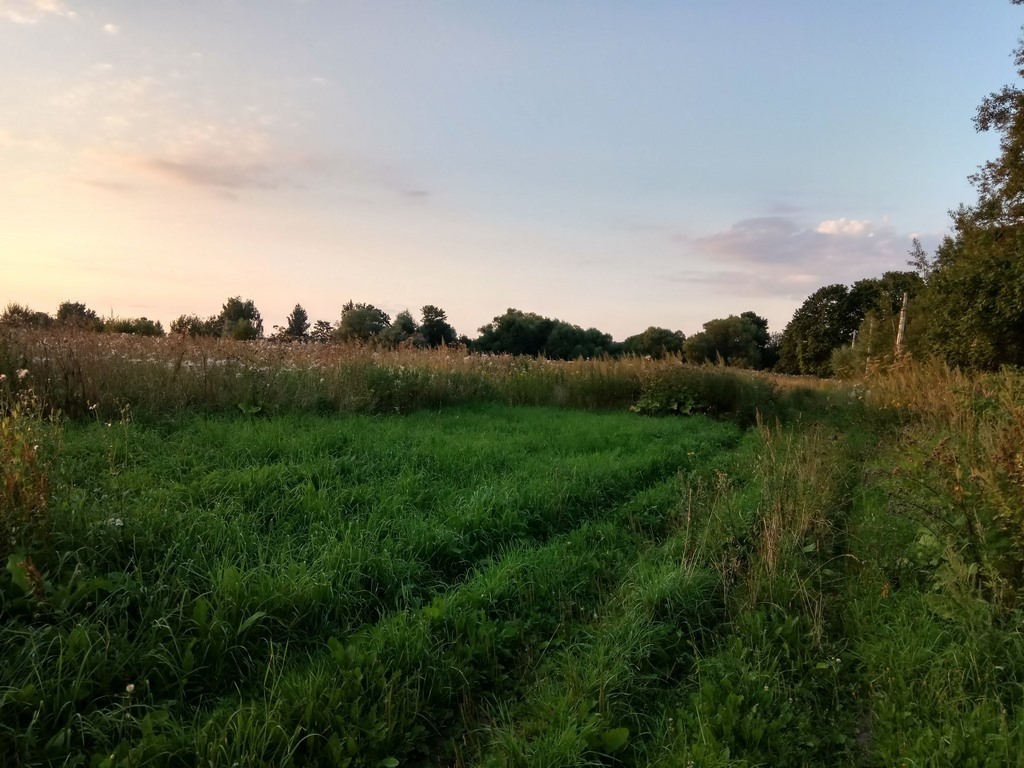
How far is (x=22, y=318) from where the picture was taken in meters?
7.45

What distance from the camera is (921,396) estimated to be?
10.3 metres

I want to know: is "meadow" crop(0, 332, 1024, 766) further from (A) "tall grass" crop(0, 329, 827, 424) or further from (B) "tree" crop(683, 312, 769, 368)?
(B) "tree" crop(683, 312, 769, 368)

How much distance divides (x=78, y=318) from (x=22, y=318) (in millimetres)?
1636

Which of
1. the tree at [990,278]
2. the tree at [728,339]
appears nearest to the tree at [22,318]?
the tree at [990,278]

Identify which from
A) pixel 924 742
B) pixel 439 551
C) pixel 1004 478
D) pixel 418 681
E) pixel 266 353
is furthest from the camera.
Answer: pixel 266 353

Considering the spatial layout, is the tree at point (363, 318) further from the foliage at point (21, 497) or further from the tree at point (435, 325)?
the foliage at point (21, 497)

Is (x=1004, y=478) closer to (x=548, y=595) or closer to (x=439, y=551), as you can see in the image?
(x=548, y=595)

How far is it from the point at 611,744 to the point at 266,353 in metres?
8.10

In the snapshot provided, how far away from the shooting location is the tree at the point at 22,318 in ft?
22.7

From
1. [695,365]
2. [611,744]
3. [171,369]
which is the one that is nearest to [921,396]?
[695,365]

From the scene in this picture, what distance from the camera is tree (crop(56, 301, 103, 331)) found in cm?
851

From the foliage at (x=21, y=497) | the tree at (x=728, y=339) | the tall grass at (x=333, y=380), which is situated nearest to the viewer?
the foliage at (x=21, y=497)

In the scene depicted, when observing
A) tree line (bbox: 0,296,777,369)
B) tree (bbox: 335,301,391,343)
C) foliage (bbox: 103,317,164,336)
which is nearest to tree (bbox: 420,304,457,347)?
tree line (bbox: 0,296,777,369)

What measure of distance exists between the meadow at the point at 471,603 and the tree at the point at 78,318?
2.93m
